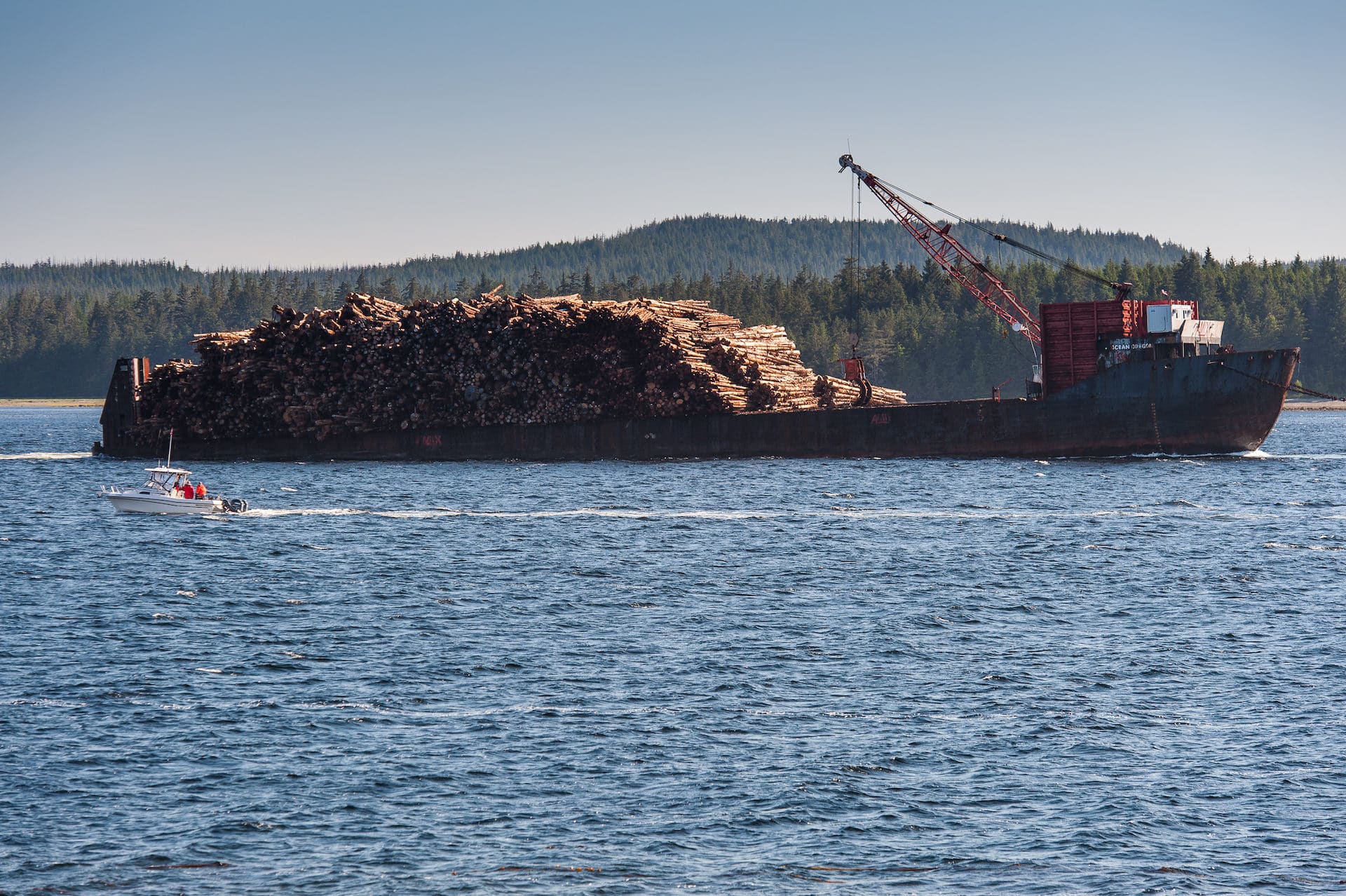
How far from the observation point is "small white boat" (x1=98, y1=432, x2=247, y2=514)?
54281 millimetres

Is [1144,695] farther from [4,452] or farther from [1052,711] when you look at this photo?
[4,452]

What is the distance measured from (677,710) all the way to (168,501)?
37.9 m

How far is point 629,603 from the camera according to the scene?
34625 mm

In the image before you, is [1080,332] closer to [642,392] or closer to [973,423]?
[973,423]

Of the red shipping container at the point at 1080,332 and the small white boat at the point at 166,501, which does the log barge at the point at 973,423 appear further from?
the small white boat at the point at 166,501

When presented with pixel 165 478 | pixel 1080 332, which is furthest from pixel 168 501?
pixel 1080 332

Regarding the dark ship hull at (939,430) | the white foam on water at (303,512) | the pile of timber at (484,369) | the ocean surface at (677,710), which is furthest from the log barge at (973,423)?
the white foam on water at (303,512)

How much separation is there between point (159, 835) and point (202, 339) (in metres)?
73.9

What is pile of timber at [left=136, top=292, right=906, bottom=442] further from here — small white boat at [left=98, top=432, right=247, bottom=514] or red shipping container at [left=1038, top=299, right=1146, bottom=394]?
small white boat at [left=98, top=432, right=247, bottom=514]

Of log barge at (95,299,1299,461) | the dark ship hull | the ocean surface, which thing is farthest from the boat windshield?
the dark ship hull

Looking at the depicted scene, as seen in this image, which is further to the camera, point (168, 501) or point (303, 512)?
point (303, 512)

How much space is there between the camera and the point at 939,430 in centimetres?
7725

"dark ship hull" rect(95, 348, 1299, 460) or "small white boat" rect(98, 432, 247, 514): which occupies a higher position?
"dark ship hull" rect(95, 348, 1299, 460)

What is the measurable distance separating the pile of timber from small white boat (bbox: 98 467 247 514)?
25.2 m
